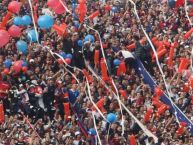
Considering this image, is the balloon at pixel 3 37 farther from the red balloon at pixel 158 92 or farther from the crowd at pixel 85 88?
the red balloon at pixel 158 92

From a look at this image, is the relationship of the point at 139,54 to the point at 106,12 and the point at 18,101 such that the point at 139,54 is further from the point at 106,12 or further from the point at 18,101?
the point at 18,101

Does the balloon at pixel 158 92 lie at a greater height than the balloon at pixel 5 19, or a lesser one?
lesser

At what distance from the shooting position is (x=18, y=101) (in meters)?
10.3

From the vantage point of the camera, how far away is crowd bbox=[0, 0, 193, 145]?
9.87 meters

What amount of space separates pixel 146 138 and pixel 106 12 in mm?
4244

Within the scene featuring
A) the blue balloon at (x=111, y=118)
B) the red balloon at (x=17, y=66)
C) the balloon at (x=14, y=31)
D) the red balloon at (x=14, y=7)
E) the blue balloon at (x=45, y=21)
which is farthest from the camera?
the red balloon at (x=14, y=7)

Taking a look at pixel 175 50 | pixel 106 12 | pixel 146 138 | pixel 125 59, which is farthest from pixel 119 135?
pixel 106 12

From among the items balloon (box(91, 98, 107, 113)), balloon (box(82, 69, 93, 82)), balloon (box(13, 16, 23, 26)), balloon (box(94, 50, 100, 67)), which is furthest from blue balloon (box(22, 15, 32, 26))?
balloon (box(91, 98, 107, 113))

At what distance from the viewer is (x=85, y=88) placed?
35.2ft

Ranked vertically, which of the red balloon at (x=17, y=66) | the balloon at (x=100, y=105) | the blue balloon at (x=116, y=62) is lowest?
the balloon at (x=100, y=105)

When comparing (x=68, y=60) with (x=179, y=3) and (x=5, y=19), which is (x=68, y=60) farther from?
(x=179, y=3)

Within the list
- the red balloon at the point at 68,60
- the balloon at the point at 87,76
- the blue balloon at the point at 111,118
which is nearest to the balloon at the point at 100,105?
the blue balloon at the point at 111,118

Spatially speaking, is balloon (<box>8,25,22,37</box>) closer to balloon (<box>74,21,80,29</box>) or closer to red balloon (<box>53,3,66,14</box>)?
red balloon (<box>53,3,66,14</box>)

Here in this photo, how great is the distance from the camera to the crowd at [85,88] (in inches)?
388
